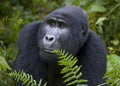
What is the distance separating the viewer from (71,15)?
17.0ft

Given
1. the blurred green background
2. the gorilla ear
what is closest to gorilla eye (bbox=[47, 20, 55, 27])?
the gorilla ear

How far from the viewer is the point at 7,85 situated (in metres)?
5.10

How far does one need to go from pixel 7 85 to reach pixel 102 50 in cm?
117

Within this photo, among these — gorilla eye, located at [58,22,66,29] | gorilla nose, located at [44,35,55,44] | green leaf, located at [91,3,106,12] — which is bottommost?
gorilla nose, located at [44,35,55,44]

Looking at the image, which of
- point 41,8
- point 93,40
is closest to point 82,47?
point 93,40

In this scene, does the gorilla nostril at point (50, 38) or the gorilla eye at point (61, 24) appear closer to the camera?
the gorilla nostril at point (50, 38)

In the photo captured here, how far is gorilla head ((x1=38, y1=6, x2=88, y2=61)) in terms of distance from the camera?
4.86m

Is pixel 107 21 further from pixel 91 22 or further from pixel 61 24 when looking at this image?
pixel 61 24

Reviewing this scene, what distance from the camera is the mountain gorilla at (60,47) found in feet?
16.7

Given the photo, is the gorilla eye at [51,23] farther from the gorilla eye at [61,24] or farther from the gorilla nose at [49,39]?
the gorilla nose at [49,39]

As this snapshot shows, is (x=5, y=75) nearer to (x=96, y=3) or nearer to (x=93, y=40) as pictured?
(x=93, y=40)

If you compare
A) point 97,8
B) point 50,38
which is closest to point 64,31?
point 50,38

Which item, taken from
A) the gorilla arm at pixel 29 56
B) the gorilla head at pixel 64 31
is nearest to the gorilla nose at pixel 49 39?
the gorilla head at pixel 64 31

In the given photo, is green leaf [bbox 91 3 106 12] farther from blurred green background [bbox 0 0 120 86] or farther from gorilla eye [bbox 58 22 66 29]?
gorilla eye [bbox 58 22 66 29]
